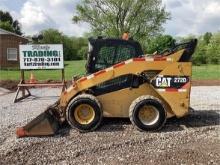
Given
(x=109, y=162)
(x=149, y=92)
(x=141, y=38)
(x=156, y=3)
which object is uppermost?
(x=156, y=3)

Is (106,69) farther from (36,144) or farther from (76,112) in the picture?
(36,144)

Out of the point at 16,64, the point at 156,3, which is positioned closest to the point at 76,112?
the point at 16,64

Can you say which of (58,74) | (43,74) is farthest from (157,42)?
(58,74)

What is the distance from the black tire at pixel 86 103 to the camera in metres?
9.64

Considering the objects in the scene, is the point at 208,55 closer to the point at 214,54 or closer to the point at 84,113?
the point at 214,54

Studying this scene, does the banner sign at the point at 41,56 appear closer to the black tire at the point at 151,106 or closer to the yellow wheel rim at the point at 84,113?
the yellow wheel rim at the point at 84,113

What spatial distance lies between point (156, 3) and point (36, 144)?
51.9 metres

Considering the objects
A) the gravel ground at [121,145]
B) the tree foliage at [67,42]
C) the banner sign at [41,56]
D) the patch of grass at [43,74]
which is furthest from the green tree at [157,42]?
the gravel ground at [121,145]

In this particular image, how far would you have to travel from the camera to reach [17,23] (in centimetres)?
9444

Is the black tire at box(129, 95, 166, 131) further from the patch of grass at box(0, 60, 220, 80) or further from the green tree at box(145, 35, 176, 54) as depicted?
the green tree at box(145, 35, 176, 54)

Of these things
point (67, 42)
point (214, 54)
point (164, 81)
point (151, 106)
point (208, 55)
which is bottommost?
point (151, 106)

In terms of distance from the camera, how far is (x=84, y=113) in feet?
32.3

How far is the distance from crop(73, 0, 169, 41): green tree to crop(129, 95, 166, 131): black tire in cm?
4647

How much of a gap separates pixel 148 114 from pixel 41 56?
8.19 metres
